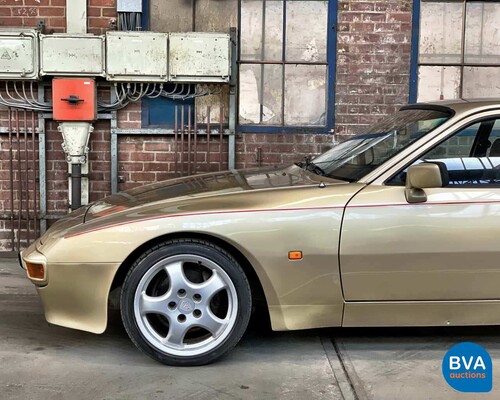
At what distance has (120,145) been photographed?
6770 millimetres

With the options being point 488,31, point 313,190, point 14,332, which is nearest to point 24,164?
point 14,332

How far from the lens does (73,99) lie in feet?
20.7

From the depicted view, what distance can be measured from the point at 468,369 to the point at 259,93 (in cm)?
386

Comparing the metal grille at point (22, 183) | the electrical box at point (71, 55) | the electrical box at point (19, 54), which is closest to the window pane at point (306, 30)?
the electrical box at point (71, 55)

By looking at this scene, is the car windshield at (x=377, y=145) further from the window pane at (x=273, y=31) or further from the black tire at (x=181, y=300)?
the window pane at (x=273, y=31)

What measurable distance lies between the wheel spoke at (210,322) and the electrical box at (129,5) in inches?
147

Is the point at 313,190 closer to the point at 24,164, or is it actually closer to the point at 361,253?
the point at 361,253

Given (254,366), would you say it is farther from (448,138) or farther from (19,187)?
(19,187)

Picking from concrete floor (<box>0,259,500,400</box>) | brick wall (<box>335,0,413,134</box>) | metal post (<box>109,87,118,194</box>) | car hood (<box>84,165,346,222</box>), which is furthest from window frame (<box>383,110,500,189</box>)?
metal post (<box>109,87,118,194</box>)

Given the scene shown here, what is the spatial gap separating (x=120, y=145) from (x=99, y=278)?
3.15 m

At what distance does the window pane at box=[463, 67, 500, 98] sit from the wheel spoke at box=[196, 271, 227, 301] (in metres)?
4.18

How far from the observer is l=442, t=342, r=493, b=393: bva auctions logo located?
11.9ft

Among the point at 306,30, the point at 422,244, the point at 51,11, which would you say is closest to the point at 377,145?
the point at 422,244

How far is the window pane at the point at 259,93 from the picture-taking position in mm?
6875
